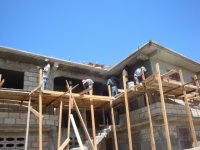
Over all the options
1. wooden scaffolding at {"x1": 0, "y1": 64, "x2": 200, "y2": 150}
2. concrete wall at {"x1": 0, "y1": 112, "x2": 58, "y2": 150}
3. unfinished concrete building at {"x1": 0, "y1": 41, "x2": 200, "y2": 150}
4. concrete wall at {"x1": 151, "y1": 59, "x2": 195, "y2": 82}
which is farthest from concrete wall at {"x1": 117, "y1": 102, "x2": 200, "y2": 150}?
concrete wall at {"x1": 0, "y1": 112, "x2": 58, "y2": 150}

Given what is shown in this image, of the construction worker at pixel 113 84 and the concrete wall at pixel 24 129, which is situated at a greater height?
the construction worker at pixel 113 84

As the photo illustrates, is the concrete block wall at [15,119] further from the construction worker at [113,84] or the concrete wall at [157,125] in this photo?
the concrete wall at [157,125]

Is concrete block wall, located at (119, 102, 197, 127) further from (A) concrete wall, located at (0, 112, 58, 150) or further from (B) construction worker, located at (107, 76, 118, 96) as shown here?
(A) concrete wall, located at (0, 112, 58, 150)

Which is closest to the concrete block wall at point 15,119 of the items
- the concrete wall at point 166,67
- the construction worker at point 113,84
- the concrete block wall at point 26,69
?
the concrete block wall at point 26,69

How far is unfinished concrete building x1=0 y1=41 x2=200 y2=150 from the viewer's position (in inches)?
395

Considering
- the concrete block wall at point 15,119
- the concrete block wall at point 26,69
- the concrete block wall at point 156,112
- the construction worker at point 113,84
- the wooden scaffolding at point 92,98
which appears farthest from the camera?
the construction worker at point 113,84

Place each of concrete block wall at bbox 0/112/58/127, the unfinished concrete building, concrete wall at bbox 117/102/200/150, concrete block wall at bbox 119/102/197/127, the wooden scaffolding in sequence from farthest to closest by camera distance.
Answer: concrete block wall at bbox 119/102/197/127 → concrete wall at bbox 117/102/200/150 → concrete block wall at bbox 0/112/58/127 → the unfinished concrete building → the wooden scaffolding

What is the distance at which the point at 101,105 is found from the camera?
1284 cm

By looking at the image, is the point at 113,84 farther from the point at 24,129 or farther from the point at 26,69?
the point at 24,129

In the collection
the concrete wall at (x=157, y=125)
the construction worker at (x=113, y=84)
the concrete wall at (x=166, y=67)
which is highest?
the concrete wall at (x=166, y=67)

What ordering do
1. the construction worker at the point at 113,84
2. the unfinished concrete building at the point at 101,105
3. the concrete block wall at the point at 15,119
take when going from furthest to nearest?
the construction worker at the point at 113,84, the concrete block wall at the point at 15,119, the unfinished concrete building at the point at 101,105

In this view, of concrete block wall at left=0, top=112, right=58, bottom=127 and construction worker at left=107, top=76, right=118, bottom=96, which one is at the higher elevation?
construction worker at left=107, top=76, right=118, bottom=96

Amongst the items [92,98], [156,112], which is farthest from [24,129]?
[156,112]

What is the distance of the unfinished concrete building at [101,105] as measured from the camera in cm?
1004
